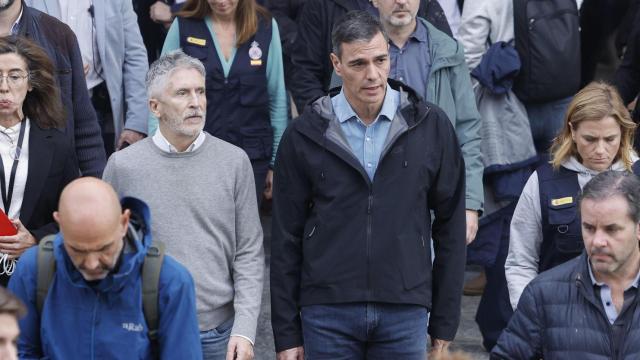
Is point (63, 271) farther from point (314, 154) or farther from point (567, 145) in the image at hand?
point (567, 145)

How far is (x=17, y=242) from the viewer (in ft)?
18.6

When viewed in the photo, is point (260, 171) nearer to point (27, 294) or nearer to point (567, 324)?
point (567, 324)

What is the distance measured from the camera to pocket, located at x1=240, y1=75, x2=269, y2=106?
6941 mm

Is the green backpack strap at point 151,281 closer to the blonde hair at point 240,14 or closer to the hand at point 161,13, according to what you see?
the blonde hair at point 240,14

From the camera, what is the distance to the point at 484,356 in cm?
746

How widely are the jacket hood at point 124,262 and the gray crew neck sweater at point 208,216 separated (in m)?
0.88

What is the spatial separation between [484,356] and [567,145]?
192 centimetres

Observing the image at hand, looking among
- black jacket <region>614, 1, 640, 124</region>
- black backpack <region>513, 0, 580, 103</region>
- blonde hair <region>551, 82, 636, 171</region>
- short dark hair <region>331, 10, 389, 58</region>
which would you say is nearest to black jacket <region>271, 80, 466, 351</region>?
short dark hair <region>331, 10, 389, 58</region>

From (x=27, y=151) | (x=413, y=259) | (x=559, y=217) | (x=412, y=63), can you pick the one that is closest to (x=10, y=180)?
(x=27, y=151)

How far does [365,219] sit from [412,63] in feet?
4.69

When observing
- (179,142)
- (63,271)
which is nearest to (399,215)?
(179,142)

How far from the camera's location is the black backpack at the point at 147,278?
441cm

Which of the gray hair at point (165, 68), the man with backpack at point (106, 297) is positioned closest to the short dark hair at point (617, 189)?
the man with backpack at point (106, 297)

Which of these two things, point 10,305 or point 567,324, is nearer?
point 10,305
